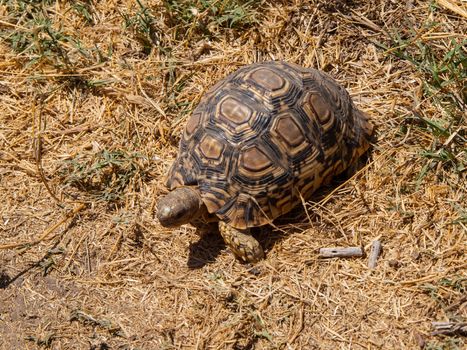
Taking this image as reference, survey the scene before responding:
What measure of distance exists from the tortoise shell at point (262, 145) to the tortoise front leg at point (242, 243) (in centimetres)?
5

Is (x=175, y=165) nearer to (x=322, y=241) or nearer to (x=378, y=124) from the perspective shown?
(x=322, y=241)

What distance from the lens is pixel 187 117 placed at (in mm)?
4969

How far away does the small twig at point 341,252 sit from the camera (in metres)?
4.21

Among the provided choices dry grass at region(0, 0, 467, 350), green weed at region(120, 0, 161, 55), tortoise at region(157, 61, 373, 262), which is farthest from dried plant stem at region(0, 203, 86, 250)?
green weed at region(120, 0, 161, 55)

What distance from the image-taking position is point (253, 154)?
4227 millimetres

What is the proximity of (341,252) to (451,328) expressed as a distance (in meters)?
0.82

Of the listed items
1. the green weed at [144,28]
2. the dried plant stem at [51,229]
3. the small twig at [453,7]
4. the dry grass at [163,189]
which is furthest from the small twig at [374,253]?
the green weed at [144,28]

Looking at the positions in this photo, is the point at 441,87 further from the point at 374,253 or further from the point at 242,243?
the point at 242,243

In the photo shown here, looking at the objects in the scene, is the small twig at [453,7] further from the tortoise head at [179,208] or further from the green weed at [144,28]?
the tortoise head at [179,208]

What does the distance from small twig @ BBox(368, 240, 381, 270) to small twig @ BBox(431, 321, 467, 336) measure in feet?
1.82

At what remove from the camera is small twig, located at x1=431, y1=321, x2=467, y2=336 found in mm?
3787

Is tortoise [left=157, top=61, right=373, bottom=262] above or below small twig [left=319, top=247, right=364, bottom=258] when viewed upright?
above

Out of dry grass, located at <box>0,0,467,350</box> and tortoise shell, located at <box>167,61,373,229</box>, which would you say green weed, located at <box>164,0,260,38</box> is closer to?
dry grass, located at <box>0,0,467,350</box>

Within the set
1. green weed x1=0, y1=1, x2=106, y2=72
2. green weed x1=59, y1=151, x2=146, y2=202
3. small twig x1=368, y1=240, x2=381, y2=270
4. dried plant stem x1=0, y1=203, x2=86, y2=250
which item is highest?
green weed x1=0, y1=1, x2=106, y2=72
